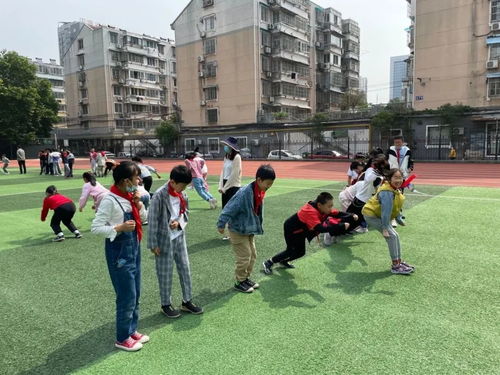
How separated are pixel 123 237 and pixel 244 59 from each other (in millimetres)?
43169

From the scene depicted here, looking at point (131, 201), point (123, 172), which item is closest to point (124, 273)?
point (131, 201)

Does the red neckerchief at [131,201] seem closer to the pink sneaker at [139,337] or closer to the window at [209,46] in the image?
the pink sneaker at [139,337]

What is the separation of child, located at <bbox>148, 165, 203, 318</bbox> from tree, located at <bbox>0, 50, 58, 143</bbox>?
49.3 metres

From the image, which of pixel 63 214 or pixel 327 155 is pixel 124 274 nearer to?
pixel 63 214

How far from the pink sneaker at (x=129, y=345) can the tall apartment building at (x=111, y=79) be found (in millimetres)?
53430

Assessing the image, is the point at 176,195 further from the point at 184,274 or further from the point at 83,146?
the point at 83,146

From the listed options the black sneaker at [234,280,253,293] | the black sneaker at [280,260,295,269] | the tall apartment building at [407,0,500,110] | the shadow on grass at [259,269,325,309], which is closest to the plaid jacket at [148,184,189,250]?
the black sneaker at [234,280,253,293]

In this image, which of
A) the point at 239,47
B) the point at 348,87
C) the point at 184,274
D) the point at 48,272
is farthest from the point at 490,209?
the point at 348,87

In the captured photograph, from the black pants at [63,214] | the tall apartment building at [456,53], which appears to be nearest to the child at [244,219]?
the black pants at [63,214]

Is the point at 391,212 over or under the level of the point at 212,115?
under

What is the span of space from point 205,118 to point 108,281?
43.7 meters

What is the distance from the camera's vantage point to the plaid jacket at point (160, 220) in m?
3.69

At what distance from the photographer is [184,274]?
3986mm

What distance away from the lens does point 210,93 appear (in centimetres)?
4678
